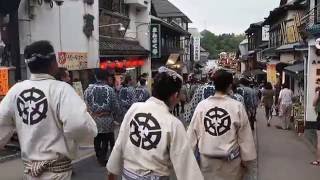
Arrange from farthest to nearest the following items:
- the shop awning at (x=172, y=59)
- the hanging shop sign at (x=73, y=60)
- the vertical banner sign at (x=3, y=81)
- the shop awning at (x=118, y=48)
Answer: the shop awning at (x=172, y=59) < the shop awning at (x=118, y=48) < the hanging shop sign at (x=73, y=60) < the vertical banner sign at (x=3, y=81)

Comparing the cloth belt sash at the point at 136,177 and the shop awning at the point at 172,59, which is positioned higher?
the shop awning at the point at 172,59

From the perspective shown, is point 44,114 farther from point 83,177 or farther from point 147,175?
point 83,177

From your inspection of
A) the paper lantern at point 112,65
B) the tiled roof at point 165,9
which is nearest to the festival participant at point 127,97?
the paper lantern at point 112,65

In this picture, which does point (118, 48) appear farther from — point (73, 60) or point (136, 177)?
point (136, 177)

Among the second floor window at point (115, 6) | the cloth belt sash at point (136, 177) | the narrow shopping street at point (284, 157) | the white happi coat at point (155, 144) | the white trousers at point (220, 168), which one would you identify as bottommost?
the narrow shopping street at point (284, 157)

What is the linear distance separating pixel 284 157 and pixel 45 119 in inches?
350

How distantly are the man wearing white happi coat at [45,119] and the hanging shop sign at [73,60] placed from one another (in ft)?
42.9

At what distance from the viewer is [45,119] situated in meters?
3.94

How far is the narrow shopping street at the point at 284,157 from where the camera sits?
387 inches

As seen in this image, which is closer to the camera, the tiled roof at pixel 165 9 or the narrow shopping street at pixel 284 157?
the narrow shopping street at pixel 284 157

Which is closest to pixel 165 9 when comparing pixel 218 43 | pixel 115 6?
pixel 115 6

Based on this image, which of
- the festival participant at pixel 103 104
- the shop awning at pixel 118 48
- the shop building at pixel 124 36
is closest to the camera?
the festival participant at pixel 103 104

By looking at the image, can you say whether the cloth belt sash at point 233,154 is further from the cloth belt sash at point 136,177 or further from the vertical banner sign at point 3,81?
the vertical banner sign at point 3,81


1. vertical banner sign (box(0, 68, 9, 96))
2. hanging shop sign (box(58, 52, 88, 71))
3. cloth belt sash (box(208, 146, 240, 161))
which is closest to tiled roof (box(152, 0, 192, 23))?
hanging shop sign (box(58, 52, 88, 71))
